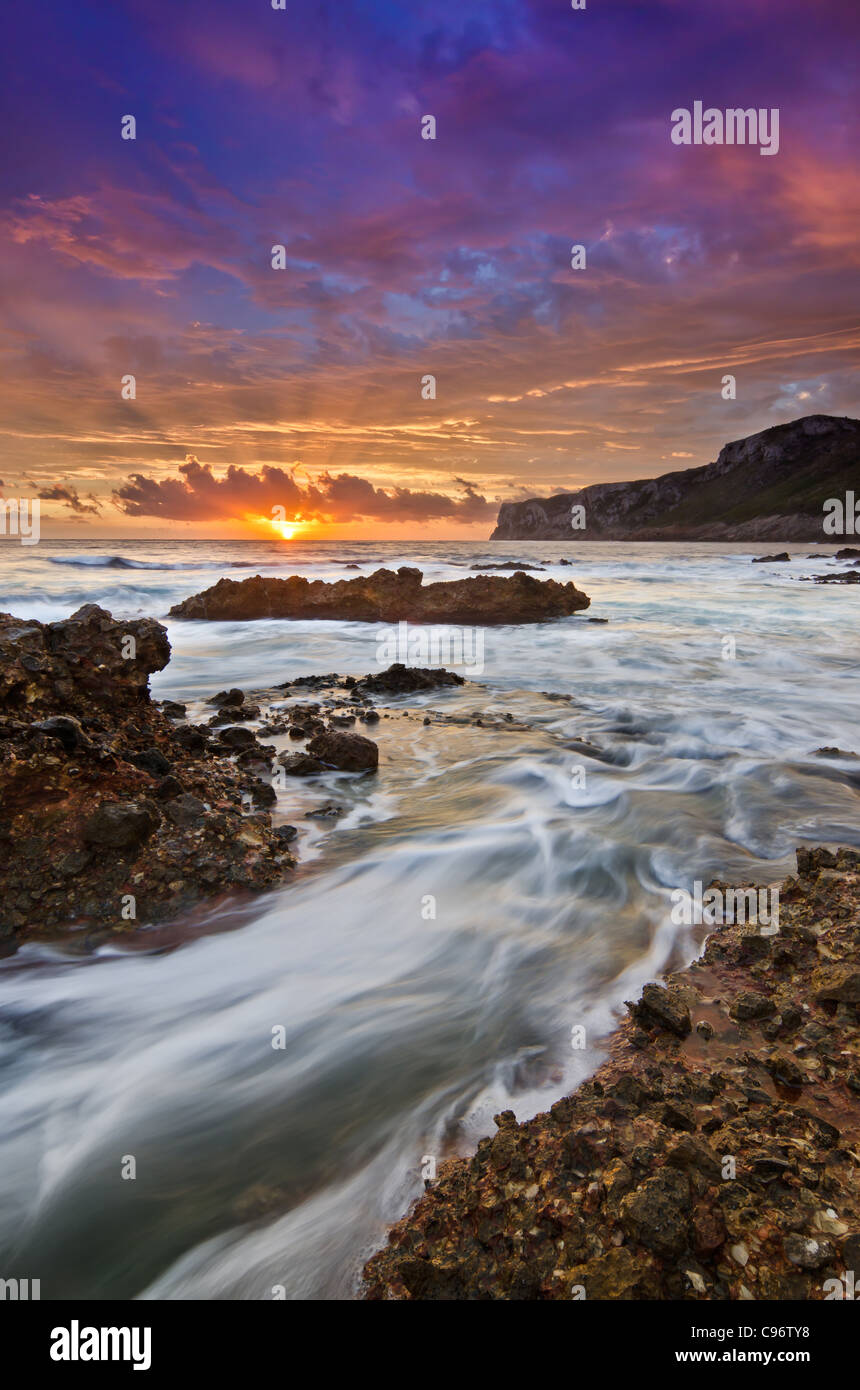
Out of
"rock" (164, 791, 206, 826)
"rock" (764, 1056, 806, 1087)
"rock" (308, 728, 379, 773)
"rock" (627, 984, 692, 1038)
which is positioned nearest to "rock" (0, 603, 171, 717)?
"rock" (164, 791, 206, 826)

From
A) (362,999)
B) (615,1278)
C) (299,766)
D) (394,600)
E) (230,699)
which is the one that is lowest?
(362,999)

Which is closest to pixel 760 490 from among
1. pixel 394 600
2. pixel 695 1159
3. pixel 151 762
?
pixel 394 600

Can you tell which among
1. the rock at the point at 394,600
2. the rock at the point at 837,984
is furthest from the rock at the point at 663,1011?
the rock at the point at 394,600

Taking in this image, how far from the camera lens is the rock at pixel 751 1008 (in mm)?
3396

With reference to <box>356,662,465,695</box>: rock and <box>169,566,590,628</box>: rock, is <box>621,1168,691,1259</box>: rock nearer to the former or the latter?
<box>356,662,465,695</box>: rock

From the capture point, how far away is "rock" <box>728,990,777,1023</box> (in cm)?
340

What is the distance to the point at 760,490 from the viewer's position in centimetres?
17062

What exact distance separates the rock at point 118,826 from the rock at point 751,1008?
4.11m

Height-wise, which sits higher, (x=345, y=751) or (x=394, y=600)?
(x=394, y=600)

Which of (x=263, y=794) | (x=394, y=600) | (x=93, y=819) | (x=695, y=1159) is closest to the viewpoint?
(x=695, y=1159)

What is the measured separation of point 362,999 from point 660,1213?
2695mm

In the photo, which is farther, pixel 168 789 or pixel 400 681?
pixel 400 681

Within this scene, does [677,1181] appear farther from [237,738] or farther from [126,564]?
[126,564]

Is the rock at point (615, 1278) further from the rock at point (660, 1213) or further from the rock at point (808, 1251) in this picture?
the rock at point (808, 1251)
